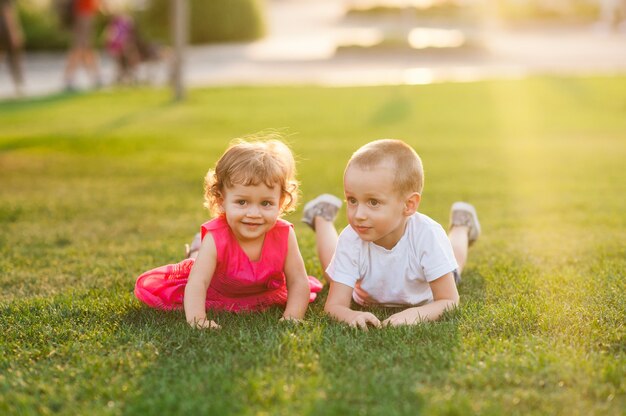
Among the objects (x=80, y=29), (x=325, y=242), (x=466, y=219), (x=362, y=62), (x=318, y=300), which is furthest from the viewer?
(x=362, y=62)

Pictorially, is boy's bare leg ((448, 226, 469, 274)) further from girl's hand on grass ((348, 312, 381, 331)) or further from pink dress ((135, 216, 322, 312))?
girl's hand on grass ((348, 312, 381, 331))

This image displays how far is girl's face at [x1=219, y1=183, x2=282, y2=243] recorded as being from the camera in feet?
12.2

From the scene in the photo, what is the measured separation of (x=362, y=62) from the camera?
21.0 m

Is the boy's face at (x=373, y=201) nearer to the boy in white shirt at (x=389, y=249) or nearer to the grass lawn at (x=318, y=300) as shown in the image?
the boy in white shirt at (x=389, y=249)

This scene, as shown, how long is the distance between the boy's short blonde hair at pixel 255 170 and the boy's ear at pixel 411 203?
517 mm

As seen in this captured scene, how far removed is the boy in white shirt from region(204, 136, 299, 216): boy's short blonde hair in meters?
0.29

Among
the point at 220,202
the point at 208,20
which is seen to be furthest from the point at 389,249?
the point at 208,20

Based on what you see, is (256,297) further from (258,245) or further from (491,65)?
(491,65)

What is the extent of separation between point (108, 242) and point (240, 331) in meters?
2.40

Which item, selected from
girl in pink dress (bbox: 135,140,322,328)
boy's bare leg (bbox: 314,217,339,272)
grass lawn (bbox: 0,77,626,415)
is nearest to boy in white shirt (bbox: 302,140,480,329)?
grass lawn (bbox: 0,77,626,415)

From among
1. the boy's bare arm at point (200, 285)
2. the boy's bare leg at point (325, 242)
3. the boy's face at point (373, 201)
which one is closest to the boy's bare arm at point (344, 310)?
the boy's face at point (373, 201)

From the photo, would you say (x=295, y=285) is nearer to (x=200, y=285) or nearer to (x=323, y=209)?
(x=200, y=285)

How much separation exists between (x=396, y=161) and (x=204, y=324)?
1053 millimetres

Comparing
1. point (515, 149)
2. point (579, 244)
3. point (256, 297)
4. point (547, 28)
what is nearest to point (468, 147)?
point (515, 149)
